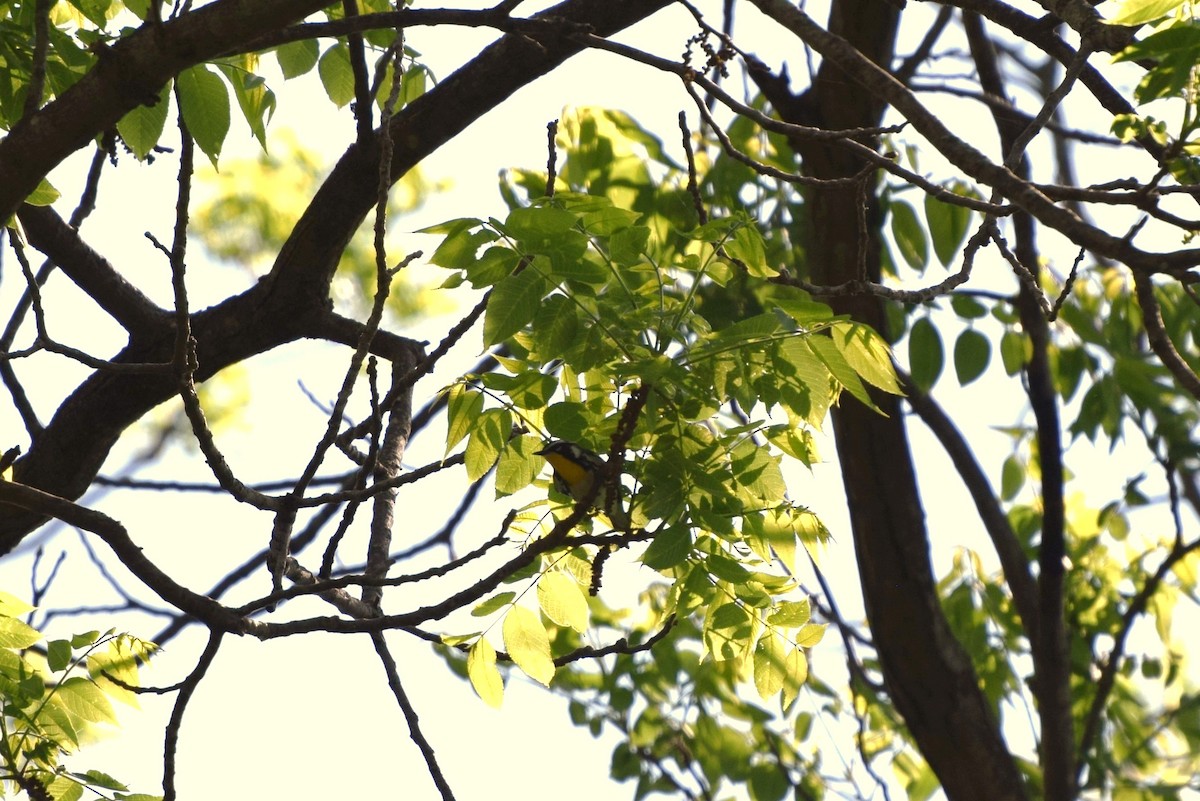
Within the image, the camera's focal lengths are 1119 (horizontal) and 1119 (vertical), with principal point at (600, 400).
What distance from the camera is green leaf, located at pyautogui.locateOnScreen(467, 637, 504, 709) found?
301 centimetres

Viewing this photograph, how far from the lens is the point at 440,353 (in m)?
2.82

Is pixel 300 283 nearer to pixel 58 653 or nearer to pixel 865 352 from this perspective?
pixel 58 653

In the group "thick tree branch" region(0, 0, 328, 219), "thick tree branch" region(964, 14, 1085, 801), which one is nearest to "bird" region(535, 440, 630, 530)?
"thick tree branch" region(0, 0, 328, 219)

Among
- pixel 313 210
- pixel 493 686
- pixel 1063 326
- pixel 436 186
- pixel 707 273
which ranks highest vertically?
pixel 436 186

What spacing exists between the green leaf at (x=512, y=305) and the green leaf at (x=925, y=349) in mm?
2734

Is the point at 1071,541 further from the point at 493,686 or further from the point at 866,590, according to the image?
the point at 493,686

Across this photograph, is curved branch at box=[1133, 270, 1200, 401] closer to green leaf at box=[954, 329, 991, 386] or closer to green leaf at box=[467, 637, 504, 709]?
green leaf at box=[467, 637, 504, 709]

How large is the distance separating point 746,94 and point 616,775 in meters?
Answer: 3.99

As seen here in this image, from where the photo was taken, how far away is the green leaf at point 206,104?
3.19 metres

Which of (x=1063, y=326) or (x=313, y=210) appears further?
(x=1063, y=326)

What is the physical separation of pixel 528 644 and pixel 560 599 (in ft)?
0.50

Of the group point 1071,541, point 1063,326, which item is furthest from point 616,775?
point 1063,326

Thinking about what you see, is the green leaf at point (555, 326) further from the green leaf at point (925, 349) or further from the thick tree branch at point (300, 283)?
the green leaf at point (925, 349)

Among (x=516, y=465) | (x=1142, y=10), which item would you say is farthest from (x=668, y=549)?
(x=1142, y=10)
